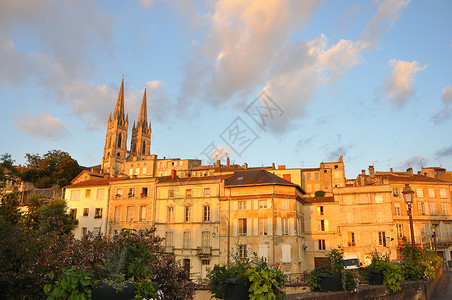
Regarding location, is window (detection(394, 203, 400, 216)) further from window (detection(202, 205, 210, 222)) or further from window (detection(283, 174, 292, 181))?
window (detection(202, 205, 210, 222))

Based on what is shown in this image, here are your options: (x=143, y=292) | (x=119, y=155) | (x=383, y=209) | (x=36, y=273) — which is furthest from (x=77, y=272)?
(x=119, y=155)

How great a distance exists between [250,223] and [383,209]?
59.9 ft

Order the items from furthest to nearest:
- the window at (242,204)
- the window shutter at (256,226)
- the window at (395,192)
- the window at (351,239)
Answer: the window at (395,192)
the window at (351,239)
the window at (242,204)
the window shutter at (256,226)

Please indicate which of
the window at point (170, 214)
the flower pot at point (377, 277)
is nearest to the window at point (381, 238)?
the window at point (170, 214)

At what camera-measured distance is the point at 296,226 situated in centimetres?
4109

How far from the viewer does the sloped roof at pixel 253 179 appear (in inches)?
1663

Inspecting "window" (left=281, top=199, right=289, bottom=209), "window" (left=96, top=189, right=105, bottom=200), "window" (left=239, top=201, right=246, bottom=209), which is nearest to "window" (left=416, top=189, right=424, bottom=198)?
"window" (left=281, top=199, right=289, bottom=209)

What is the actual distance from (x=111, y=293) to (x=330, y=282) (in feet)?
16.5

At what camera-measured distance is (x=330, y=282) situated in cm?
781

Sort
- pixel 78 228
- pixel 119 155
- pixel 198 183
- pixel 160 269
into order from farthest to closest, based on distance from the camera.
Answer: pixel 119 155 < pixel 78 228 < pixel 198 183 < pixel 160 269

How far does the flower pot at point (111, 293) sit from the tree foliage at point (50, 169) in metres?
73.1

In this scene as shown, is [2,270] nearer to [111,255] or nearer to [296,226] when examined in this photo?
[111,255]

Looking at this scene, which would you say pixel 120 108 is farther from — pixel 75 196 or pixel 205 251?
pixel 205 251

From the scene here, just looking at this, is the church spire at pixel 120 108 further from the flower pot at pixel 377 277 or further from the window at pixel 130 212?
the flower pot at pixel 377 277
